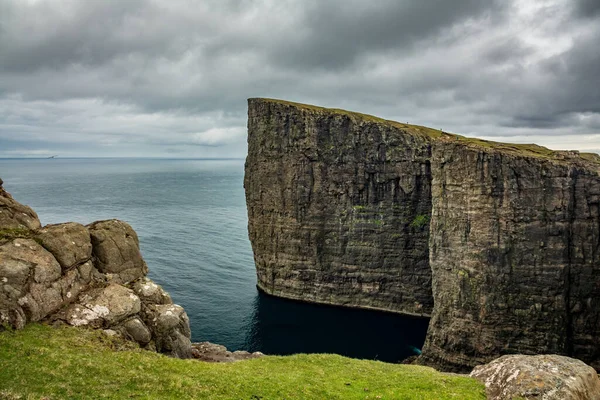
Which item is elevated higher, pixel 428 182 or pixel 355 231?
pixel 428 182

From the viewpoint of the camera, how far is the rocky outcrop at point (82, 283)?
27.2 meters

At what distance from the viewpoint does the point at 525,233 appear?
54.6 metres

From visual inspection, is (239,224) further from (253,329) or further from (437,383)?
(437,383)

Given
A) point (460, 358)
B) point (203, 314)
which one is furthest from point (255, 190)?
point (460, 358)

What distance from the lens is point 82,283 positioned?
A: 32.0 meters

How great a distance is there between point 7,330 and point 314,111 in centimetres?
6639

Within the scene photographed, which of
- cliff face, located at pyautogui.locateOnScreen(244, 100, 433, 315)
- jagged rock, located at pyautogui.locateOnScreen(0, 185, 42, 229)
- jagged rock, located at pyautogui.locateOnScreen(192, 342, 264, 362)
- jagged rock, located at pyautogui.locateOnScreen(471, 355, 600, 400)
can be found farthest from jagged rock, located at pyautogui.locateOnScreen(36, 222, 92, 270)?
cliff face, located at pyautogui.locateOnScreen(244, 100, 433, 315)

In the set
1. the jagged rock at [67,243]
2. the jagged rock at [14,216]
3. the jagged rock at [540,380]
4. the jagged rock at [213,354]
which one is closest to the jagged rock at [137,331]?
the jagged rock at [67,243]

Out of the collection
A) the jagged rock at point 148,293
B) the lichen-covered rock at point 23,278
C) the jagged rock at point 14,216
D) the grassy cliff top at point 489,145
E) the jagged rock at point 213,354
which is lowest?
the jagged rock at point 213,354

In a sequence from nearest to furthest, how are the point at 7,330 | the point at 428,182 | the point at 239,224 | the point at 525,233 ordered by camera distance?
1. the point at 7,330
2. the point at 525,233
3. the point at 428,182
4. the point at 239,224

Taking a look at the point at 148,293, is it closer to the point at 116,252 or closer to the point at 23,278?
the point at 116,252

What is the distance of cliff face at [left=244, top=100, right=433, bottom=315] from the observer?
7962 centimetres

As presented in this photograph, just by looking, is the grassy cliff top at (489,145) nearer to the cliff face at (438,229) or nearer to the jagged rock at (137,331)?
the cliff face at (438,229)

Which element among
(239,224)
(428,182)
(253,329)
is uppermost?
(428,182)
